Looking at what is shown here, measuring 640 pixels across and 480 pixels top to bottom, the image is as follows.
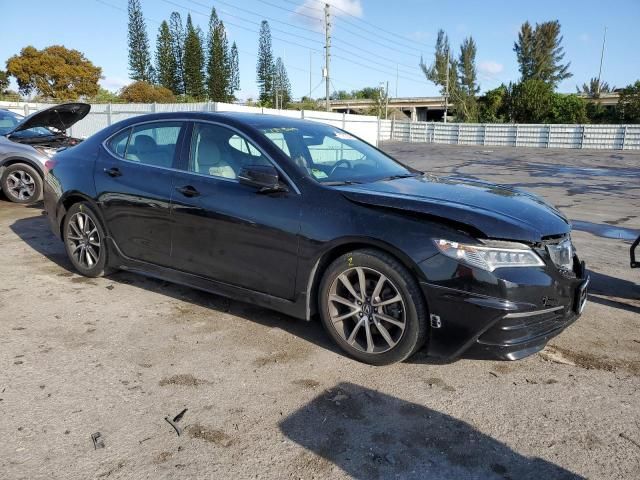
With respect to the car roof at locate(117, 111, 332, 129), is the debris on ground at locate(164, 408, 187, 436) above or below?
below

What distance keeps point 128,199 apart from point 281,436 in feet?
8.98

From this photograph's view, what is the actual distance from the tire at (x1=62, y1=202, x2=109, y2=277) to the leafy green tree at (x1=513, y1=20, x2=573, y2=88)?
9040 centimetres

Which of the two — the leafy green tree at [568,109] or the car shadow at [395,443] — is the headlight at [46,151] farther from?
the leafy green tree at [568,109]

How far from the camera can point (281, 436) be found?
2.63 m

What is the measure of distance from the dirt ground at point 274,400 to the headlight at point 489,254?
75cm

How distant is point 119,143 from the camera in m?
4.85

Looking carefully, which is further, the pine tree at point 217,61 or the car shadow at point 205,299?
the pine tree at point 217,61

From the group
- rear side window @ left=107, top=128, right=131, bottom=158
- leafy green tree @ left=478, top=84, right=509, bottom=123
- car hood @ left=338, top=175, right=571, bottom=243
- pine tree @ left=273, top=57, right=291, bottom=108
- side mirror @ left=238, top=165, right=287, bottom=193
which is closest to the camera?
car hood @ left=338, top=175, right=571, bottom=243

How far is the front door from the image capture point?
3643mm

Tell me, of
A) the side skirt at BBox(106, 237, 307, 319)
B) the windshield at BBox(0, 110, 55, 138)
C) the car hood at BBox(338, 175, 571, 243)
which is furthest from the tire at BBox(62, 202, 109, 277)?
the windshield at BBox(0, 110, 55, 138)

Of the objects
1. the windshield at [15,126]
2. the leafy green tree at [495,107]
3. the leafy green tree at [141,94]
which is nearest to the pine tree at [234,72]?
the leafy green tree at [141,94]

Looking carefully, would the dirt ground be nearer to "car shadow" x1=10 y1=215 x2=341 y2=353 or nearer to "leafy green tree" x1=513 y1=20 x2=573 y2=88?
"car shadow" x1=10 y1=215 x2=341 y2=353

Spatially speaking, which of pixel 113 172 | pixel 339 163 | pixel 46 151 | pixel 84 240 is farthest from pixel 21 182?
pixel 339 163

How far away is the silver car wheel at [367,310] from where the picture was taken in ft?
10.8
